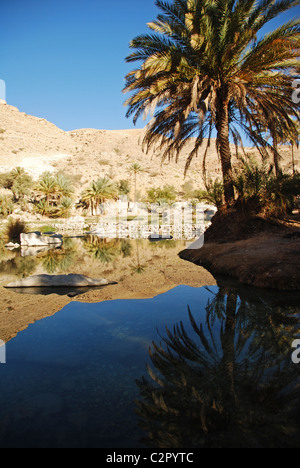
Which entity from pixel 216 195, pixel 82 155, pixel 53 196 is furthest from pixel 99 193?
pixel 216 195

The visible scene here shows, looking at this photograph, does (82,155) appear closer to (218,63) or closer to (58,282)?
(218,63)

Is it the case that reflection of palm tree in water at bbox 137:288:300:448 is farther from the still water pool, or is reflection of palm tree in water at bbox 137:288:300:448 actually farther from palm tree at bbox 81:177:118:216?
palm tree at bbox 81:177:118:216

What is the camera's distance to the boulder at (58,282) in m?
6.98

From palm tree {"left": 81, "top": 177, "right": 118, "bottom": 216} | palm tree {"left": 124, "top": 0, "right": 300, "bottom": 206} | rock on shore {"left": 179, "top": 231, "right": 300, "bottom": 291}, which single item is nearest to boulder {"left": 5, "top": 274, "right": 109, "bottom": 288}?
rock on shore {"left": 179, "top": 231, "right": 300, "bottom": 291}

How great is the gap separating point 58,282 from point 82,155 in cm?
7112

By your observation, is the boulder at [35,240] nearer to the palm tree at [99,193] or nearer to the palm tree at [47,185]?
the palm tree at [47,185]

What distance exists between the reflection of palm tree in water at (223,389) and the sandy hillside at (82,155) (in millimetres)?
49961

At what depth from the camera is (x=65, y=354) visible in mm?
3459

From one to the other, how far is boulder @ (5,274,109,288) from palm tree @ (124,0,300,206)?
5.90 meters

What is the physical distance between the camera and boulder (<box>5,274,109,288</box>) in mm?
6977

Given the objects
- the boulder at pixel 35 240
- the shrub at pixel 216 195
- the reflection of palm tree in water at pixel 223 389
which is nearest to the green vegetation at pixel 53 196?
the boulder at pixel 35 240

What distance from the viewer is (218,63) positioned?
31.5 feet
